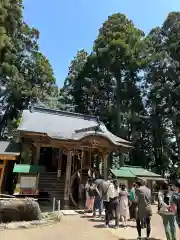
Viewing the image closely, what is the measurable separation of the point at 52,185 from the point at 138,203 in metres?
8.86

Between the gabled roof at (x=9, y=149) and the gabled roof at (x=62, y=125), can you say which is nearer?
the gabled roof at (x=62, y=125)

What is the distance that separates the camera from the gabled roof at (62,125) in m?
14.1

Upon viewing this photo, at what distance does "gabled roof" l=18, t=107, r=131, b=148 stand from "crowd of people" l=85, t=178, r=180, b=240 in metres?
3.40

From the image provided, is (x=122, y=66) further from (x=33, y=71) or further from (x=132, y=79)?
(x=33, y=71)

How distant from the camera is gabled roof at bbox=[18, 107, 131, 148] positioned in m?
14.1

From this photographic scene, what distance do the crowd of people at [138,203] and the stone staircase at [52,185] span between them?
2849 mm

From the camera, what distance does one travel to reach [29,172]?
40.3 feet

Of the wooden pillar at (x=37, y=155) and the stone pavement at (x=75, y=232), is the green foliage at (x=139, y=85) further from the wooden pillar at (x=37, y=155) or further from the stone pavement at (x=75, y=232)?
the stone pavement at (x=75, y=232)

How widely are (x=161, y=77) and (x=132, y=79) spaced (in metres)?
3.65

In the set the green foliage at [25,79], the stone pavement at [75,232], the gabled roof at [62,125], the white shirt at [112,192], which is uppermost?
the green foliage at [25,79]

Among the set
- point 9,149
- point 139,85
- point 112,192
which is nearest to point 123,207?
point 112,192

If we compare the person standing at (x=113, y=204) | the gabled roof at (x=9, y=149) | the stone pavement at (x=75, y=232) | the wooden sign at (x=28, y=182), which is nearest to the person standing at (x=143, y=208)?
the stone pavement at (x=75, y=232)

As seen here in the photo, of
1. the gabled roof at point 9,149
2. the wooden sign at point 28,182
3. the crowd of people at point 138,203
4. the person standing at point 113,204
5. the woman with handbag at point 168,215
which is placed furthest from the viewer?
the gabled roof at point 9,149

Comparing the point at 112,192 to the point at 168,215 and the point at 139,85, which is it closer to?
the point at 168,215
